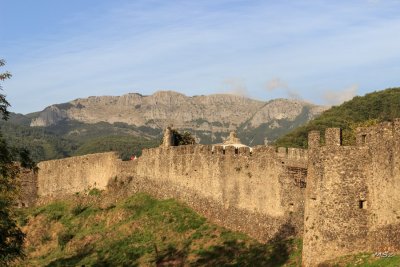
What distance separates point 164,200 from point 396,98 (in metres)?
81.0

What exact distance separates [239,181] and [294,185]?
570cm

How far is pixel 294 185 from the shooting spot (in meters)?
33.6

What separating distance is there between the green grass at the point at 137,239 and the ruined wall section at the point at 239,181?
1.02 m

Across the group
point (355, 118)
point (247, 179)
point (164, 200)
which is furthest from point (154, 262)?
point (355, 118)

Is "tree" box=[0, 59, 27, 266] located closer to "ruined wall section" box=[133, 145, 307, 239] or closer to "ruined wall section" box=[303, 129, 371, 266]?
"ruined wall section" box=[303, 129, 371, 266]

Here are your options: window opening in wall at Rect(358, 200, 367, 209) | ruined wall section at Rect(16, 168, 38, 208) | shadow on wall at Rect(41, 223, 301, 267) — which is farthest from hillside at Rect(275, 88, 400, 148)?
window opening in wall at Rect(358, 200, 367, 209)

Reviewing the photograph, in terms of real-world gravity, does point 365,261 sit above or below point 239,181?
below

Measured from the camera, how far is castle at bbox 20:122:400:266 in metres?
25.7

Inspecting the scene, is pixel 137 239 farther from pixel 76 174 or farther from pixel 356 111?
pixel 356 111

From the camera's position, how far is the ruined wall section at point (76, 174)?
55.5m

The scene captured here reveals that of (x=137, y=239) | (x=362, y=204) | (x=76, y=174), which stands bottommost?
(x=137, y=239)

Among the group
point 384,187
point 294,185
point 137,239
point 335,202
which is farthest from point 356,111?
point 384,187

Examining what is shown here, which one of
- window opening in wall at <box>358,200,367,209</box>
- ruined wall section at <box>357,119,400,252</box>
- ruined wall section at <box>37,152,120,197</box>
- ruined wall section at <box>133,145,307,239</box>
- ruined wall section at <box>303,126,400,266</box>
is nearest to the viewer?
ruined wall section at <box>357,119,400,252</box>

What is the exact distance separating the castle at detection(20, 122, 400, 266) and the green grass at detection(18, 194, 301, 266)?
103 centimetres
